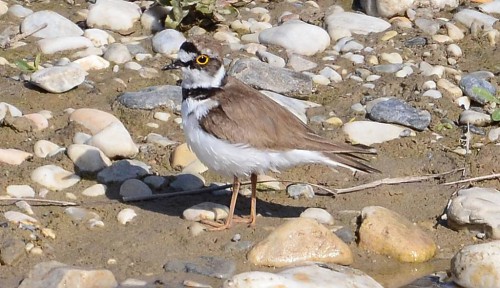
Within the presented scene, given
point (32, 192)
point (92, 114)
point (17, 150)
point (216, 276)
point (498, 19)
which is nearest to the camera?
point (216, 276)

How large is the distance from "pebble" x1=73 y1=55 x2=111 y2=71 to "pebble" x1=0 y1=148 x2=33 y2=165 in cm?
159

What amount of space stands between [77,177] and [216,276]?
5.26 ft

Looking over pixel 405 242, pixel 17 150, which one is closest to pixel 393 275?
pixel 405 242

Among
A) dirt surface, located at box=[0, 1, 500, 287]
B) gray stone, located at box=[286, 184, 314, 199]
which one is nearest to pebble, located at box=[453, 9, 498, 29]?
dirt surface, located at box=[0, 1, 500, 287]

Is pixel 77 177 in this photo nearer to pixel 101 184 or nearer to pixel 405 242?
pixel 101 184

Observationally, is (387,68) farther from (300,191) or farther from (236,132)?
(236,132)

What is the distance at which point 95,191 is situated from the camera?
23.5 ft

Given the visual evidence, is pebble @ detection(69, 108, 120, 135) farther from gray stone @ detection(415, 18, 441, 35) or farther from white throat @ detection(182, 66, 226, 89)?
gray stone @ detection(415, 18, 441, 35)

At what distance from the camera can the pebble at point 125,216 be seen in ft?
22.4

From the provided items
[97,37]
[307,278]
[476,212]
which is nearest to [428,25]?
[97,37]

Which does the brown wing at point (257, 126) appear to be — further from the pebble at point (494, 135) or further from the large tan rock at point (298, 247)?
the pebble at point (494, 135)

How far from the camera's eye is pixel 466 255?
20.7 feet

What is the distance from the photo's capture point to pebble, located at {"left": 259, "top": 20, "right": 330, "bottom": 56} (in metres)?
9.38

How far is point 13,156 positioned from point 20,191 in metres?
0.47
